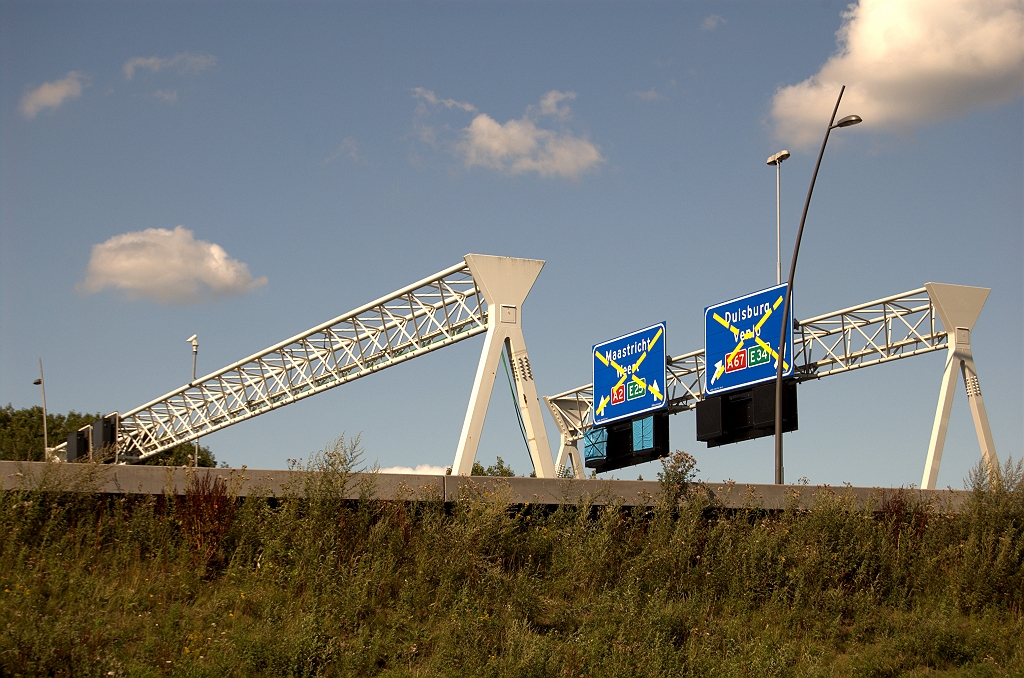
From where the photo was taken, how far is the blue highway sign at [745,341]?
103 ft

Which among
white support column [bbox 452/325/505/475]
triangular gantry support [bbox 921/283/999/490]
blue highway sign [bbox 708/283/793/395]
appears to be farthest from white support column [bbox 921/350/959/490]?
white support column [bbox 452/325/505/475]

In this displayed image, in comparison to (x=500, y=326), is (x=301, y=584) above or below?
below

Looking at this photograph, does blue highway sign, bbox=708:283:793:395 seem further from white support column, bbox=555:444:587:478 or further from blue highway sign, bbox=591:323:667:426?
white support column, bbox=555:444:587:478

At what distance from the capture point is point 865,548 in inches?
693

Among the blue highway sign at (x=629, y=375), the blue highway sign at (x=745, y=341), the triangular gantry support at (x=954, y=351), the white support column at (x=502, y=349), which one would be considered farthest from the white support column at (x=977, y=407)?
the white support column at (x=502, y=349)

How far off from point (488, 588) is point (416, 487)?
2336 millimetres

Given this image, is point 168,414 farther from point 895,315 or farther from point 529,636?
point 529,636

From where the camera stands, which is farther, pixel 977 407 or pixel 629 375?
pixel 629 375

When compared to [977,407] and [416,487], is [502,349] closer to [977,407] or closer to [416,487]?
[416,487]

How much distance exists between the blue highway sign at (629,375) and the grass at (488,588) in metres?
19.1

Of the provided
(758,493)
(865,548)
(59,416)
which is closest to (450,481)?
(758,493)

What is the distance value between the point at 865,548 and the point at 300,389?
1174 inches

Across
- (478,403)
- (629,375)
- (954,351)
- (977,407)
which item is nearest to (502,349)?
(478,403)

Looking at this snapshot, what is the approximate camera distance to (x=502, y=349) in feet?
99.0
